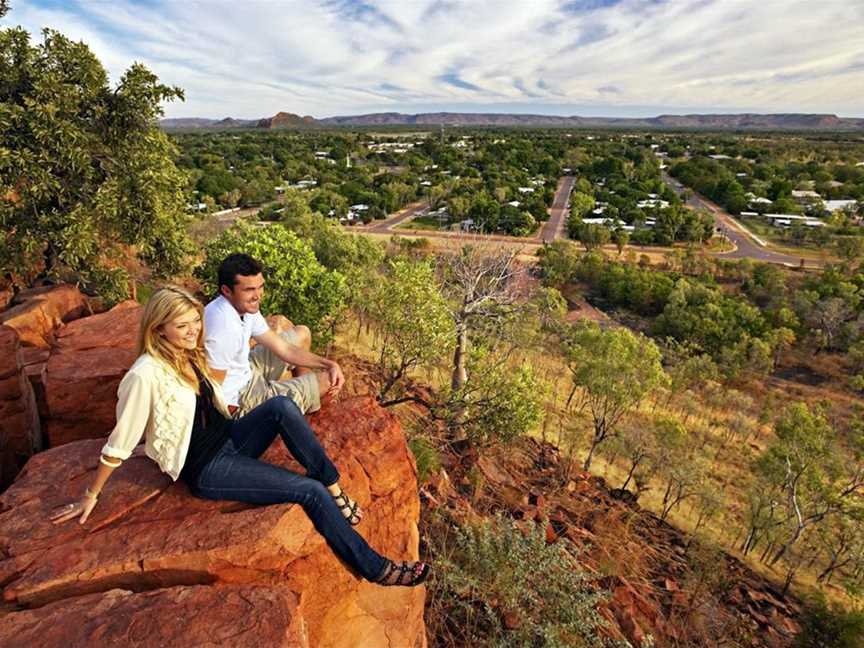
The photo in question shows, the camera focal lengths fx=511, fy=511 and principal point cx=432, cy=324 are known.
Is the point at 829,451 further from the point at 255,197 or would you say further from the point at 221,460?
the point at 255,197

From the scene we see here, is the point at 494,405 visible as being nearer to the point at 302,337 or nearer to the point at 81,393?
the point at 302,337

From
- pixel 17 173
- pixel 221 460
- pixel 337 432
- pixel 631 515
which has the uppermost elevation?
pixel 17 173

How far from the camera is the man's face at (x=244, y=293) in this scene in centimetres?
525

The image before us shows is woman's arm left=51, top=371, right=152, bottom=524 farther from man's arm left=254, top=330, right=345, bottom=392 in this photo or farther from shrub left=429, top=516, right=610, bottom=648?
shrub left=429, top=516, right=610, bottom=648

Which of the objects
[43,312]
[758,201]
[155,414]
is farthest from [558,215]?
[155,414]

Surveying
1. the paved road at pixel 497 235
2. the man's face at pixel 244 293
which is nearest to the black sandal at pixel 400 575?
the man's face at pixel 244 293

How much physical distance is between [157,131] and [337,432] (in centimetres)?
1025

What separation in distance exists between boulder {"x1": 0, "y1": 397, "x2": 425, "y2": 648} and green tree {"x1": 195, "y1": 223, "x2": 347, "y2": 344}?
8.96 metres

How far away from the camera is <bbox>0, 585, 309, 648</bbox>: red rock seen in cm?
354

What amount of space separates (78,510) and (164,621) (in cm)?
136

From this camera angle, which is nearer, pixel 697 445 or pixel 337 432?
pixel 337 432

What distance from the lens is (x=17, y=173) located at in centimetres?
1026

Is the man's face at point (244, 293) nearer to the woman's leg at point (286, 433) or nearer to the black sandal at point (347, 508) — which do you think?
the woman's leg at point (286, 433)

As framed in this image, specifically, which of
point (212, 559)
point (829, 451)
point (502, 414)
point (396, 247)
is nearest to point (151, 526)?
point (212, 559)
